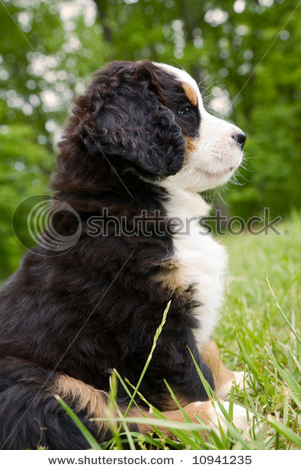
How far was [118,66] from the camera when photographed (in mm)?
2941

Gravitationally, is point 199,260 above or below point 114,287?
above

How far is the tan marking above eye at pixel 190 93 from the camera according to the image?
2879 mm

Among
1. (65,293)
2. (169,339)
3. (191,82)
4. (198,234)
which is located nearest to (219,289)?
(198,234)

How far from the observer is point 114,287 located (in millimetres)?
2270

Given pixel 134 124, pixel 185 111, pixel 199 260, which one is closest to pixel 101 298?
pixel 199 260

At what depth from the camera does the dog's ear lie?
247 centimetres

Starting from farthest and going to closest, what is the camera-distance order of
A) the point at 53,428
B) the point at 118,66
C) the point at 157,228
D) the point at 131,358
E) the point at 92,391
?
the point at 118,66, the point at 157,228, the point at 131,358, the point at 92,391, the point at 53,428

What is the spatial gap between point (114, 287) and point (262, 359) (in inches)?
46.8

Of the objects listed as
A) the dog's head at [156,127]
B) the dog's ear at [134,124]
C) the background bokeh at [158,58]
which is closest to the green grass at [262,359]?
the dog's head at [156,127]

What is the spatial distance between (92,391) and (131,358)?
278mm

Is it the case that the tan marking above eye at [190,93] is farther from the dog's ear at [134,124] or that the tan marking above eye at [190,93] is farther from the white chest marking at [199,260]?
the white chest marking at [199,260]

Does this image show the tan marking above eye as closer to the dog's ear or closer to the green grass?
the dog's ear

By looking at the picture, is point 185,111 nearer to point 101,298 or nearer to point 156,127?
point 156,127

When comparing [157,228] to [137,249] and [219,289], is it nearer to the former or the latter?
[137,249]
